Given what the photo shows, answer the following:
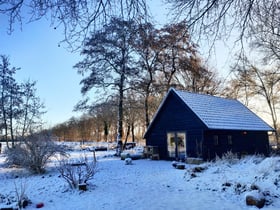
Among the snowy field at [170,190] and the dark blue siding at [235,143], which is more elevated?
the dark blue siding at [235,143]

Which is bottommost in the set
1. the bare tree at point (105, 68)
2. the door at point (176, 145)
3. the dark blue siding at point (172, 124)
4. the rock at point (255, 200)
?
the rock at point (255, 200)

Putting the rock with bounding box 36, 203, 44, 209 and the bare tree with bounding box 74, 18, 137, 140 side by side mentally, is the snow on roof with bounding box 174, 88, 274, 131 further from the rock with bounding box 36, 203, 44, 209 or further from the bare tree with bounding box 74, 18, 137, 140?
the rock with bounding box 36, 203, 44, 209

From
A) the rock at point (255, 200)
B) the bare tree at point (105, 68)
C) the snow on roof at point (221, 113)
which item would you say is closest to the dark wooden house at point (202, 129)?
the snow on roof at point (221, 113)

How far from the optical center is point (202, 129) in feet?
46.4

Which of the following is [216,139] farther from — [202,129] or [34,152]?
[34,152]

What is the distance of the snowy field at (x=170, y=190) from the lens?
626 cm

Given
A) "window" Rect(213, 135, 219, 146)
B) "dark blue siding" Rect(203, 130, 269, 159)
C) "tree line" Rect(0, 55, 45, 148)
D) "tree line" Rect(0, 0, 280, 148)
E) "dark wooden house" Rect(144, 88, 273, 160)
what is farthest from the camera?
"tree line" Rect(0, 55, 45, 148)

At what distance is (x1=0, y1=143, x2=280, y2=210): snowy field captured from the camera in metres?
6.26

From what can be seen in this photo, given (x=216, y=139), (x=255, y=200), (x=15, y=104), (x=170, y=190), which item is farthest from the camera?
(x=15, y=104)

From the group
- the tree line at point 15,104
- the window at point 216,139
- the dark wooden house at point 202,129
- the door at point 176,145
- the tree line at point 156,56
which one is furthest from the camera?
the tree line at point 15,104

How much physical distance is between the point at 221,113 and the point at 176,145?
3338mm

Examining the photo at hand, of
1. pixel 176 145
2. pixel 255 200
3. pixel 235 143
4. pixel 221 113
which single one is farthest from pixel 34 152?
pixel 235 143

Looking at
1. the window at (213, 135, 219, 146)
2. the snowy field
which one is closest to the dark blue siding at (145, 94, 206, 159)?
the window at (213, 135, 219, 146)

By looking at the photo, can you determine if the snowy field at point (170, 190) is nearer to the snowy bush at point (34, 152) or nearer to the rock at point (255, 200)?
the rock at point (255, 200)
